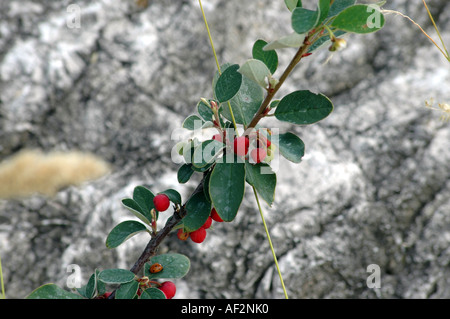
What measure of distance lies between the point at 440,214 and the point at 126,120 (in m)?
1.42

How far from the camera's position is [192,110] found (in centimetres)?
197

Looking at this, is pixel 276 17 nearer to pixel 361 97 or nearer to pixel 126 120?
pixel 361 97

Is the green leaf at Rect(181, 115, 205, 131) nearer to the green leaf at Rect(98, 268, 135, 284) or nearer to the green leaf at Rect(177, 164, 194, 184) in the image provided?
the green leaf at Rect(177, 164, 194, 184)

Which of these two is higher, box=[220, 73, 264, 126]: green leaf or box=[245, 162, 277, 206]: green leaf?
box=[220, 73, 264, 126]: green leaf

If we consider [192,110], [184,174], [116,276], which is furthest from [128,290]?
[192,110]

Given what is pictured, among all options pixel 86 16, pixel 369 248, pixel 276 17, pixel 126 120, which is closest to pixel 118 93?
pixel 126 120

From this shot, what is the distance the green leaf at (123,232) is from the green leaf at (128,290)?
11 cm

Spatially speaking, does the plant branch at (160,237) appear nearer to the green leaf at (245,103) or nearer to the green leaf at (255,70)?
the green leaf at (245,103)

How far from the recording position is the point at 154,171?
6.08 ft

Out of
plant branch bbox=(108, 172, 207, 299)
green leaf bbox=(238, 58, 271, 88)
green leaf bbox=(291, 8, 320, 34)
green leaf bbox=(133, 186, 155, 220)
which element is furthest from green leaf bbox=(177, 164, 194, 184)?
green leaf bbox=(291, 8, 320, 34)

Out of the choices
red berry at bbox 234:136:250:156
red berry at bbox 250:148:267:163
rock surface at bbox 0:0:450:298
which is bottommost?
rock surface at bbox 0:0:450:298

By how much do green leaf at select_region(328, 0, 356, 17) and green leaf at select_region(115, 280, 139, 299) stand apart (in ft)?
2.07

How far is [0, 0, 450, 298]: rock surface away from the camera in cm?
164

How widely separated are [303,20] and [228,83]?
0.19 meters
